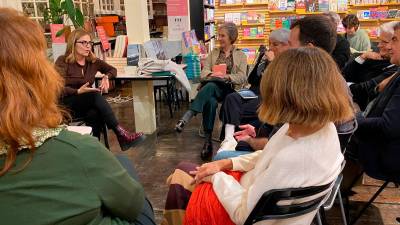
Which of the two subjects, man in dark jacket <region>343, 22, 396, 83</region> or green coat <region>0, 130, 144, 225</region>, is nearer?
green coat <region>0, 130, 144, 225</region>

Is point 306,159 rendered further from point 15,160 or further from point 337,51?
point 337,51

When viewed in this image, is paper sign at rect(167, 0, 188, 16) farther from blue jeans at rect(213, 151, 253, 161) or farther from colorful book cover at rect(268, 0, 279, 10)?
blue jeans at rect(213, 151, 253, 161)

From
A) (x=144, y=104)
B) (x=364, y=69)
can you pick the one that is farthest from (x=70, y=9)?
(x=364, y=69)

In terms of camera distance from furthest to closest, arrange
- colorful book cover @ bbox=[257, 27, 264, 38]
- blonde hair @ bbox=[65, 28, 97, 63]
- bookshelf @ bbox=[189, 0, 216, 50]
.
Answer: colorful book cover @ bbox=[257, 27, 264, 38] < bookshelf @ bbox=[189, 0, 216, 50] < blonde hair @ bbox=[65, 28, 97, 63]

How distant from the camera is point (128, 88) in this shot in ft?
24.5

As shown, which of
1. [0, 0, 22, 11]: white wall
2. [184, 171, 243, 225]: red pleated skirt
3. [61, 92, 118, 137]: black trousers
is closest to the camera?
[184, 171, 243, 225]: red pleated skirt

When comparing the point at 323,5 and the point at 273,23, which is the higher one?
the point at 323,5

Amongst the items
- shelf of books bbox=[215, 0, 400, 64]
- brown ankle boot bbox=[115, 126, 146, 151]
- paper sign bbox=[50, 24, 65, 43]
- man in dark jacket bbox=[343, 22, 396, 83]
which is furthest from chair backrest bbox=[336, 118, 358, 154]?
shelf of books bbox=[215, 0, 400, 64]

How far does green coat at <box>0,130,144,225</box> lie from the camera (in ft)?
2.94

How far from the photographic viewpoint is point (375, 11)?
640 cm

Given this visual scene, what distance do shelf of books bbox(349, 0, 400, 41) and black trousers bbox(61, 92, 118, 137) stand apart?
5.15 metres

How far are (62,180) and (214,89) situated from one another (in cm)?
293

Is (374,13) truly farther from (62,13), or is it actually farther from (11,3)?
(11,3)

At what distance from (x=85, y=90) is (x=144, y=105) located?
1.02m
